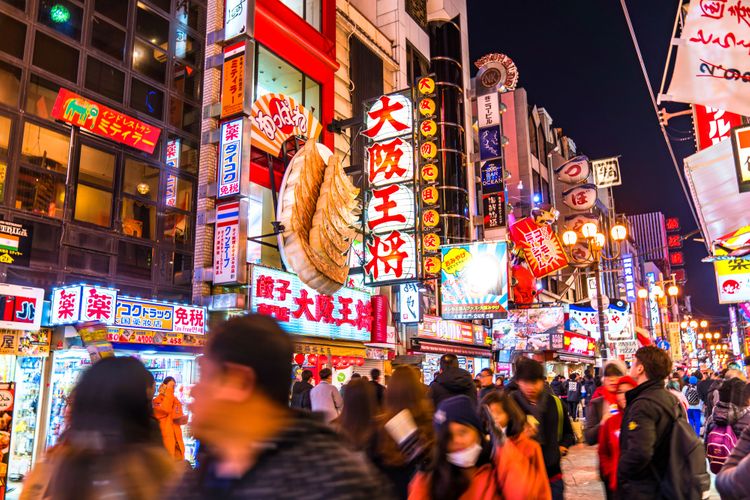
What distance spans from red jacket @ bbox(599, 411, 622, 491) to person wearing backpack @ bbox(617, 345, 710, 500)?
0.63 meters

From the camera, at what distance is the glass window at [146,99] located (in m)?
15.1

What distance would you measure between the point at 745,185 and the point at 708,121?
3.81 m

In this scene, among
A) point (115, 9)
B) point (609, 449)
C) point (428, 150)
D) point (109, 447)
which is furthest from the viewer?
point (428, 150)

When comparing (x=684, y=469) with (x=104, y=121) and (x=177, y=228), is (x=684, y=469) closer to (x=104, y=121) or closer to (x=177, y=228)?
(x=104, y=121)

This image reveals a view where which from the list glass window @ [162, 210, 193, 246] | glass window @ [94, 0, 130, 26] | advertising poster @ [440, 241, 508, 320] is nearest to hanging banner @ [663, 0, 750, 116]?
glass window @ [162, 210, 193, 246]

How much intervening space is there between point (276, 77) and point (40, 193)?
984cm

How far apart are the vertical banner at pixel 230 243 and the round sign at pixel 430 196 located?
729 cm

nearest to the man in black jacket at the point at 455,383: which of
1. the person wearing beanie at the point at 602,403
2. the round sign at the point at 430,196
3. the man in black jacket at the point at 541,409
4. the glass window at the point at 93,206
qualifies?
the man in black jacket at the point at 541,409

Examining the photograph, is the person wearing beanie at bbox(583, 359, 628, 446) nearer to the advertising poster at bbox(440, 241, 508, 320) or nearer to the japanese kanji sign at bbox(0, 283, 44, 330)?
the japanese kanji sign at bbox(0, 283, 44, 330)

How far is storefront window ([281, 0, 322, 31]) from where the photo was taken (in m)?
21.8

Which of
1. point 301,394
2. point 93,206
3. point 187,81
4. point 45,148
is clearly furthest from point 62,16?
point 301,394

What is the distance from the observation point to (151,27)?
15953 millimetres

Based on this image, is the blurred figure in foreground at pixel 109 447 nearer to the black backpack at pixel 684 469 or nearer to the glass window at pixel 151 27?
the black backpack at pixel 684 469

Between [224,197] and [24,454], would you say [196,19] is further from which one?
[24,454]
